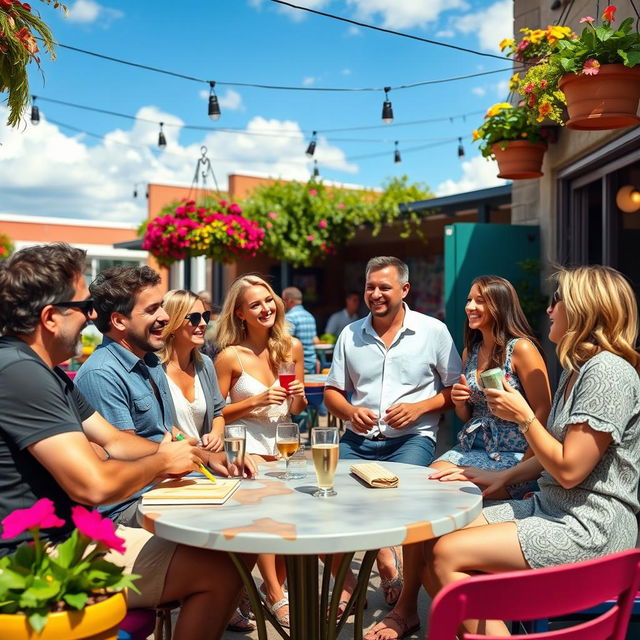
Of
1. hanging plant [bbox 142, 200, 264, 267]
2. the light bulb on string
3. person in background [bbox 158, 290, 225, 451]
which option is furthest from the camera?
the light bulb on string

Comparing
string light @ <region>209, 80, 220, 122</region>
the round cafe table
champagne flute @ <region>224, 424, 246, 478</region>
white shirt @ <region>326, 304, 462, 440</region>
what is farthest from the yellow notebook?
string light @ <region>209, 80, 220, 122</region>

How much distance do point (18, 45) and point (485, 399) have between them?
8.52 feet

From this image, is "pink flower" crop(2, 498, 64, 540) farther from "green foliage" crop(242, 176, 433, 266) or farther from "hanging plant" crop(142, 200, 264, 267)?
"green foliage" crop(242, 176, 433, 266)

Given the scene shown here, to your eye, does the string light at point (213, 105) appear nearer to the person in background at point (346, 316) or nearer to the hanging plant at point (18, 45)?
the person in background at point (346, 316)

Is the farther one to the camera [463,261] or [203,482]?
[463,261]

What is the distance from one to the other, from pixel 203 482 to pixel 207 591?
0.35 meters

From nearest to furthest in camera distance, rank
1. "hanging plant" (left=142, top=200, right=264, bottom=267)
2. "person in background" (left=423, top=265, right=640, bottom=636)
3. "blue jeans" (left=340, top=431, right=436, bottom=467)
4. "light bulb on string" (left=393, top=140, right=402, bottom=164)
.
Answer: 1. "person in background" (left=423, top=265, right=640, bottom=636)
2. "blue jeans" (left=340, top=431, right=436, bottom=467)
3. "hanging plant" (left=142, top=200, right=264, bottom=267)
4. "light bulb on string" (left=393, top=140, right=402, bottom=164)

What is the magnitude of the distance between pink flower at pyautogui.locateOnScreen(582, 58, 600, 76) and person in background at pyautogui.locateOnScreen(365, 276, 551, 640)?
4.14ft

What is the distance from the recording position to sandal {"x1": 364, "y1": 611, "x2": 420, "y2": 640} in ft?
9.98

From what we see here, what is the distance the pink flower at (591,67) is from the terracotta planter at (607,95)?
41mm

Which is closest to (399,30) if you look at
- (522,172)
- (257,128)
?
(522,172)

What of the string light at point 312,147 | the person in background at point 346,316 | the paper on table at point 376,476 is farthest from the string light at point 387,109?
the paper on table at point 376,476

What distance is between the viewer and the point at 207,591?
220 centimetres

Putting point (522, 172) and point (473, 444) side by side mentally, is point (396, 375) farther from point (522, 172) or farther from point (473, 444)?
point (522, 172)
